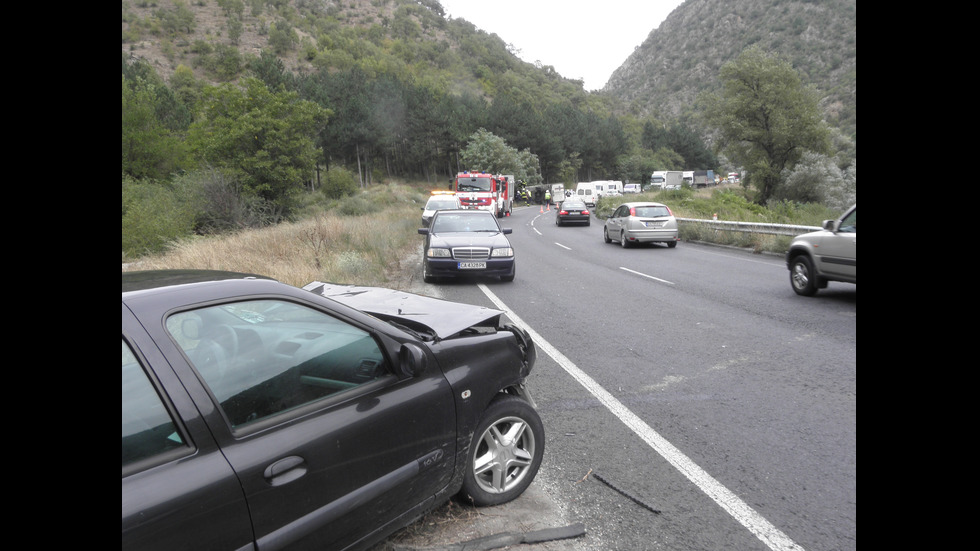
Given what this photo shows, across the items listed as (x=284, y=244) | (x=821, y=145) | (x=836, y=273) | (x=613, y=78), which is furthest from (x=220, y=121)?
(x=613, y=78)

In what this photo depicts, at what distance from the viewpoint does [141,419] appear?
1858 millimetres

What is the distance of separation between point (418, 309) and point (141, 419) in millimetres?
2002

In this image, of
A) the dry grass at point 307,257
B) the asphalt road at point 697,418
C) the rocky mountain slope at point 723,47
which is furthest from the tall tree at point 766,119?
the asphalt road at point 697,418

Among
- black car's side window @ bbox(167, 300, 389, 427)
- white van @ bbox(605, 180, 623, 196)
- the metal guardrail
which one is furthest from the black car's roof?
white van @ bbox(605, 180, 623, 196)

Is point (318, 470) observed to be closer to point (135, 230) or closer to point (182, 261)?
point (182, 261)

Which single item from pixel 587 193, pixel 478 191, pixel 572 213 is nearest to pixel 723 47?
pixel 587 193

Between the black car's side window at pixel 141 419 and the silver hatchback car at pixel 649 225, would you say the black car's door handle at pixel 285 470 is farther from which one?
the silver hatchback car at pixel 649 225

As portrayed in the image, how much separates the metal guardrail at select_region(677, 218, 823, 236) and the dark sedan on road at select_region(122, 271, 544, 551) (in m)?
14.2

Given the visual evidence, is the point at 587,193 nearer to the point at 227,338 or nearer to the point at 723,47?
the point at 227,338

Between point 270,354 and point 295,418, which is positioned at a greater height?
point 270,354

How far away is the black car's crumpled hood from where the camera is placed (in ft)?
11.0

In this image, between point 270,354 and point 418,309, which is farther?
point 418,309

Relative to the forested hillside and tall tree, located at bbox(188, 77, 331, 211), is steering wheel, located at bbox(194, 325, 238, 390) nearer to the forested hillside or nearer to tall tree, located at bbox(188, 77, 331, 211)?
the forested hillside
